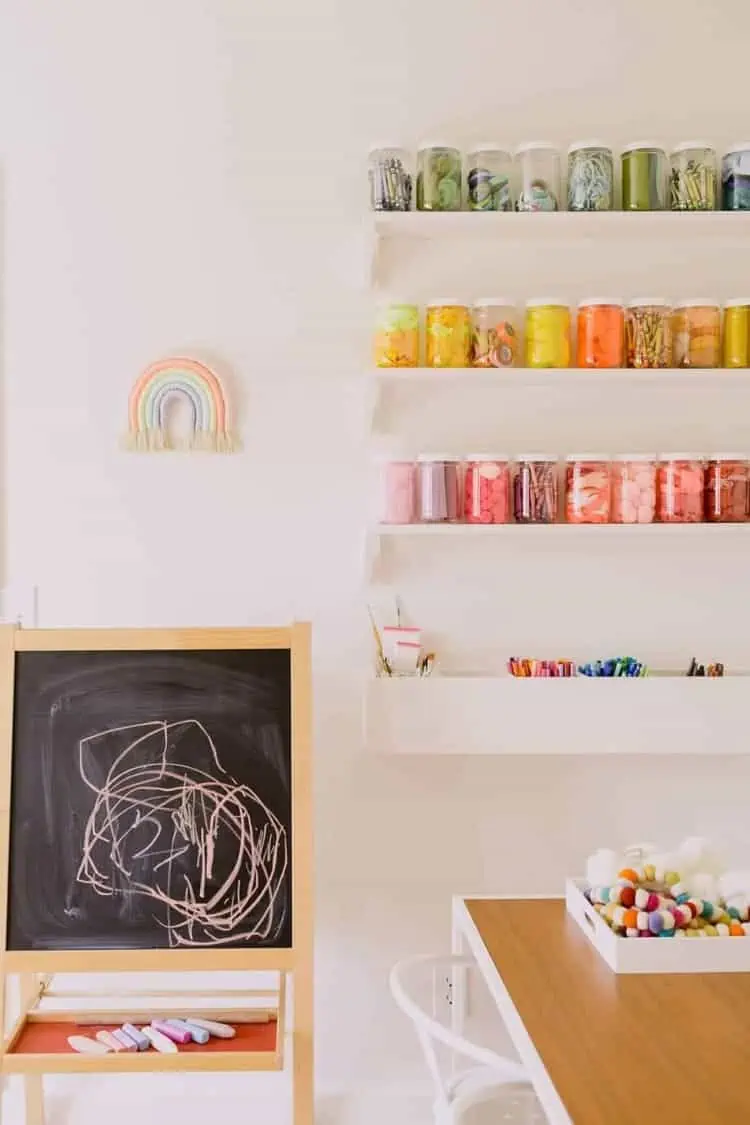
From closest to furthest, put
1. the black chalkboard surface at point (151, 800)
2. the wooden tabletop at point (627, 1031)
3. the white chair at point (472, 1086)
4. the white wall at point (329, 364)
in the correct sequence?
the wooden tabletop at point (627, 1031), the white chair at point (472, 1086), the black chalkboard surface at point (151, 800), the white wall at point (329, 364)

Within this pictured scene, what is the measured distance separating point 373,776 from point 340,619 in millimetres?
356

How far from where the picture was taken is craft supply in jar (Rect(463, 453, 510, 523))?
94.0 inches

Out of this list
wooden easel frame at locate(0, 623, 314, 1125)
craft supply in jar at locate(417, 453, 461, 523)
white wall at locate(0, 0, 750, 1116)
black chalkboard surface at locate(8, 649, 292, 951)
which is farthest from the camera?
white wall at locate(0, 0, 750, 1116)

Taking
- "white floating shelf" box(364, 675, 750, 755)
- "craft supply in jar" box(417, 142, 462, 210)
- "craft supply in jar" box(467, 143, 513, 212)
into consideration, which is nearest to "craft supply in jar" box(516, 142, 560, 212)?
"craft supply in jar" box(467, 143, 513, 212)

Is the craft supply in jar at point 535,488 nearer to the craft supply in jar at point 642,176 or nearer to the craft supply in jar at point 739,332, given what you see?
the craft supply in jar at point 739,332

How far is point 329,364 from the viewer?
2529mm

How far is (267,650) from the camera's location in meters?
2.21

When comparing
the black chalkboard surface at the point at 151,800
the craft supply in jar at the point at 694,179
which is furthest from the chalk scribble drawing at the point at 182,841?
the craft supply in jar at the point at 694,179

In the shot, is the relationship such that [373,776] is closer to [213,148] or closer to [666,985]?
[666,985]

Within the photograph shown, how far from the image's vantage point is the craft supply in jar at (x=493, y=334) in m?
2.41

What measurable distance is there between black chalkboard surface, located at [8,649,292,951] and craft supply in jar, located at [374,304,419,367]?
67 cm

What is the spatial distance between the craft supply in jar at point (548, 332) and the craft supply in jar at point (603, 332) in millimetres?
46

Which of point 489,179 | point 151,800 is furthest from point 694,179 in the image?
point 151,800

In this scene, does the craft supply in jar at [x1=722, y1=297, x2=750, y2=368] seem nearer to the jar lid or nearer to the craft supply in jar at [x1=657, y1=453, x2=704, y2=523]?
the craft supply in jar at [x1=657, y1=453, x2=704, y2=523]
